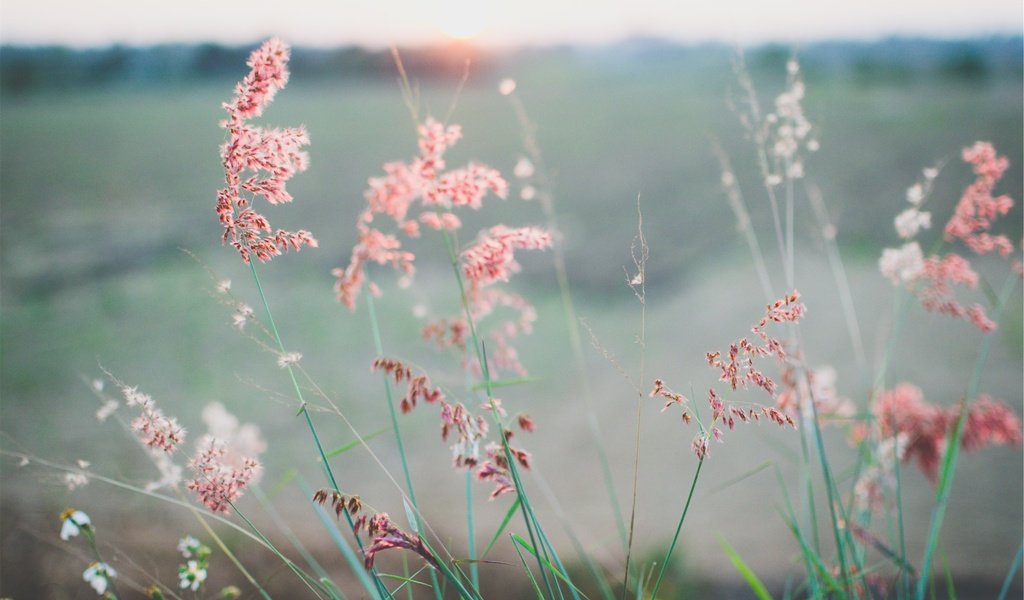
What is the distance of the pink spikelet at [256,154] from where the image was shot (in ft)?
2.07

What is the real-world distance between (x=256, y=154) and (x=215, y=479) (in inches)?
11.8

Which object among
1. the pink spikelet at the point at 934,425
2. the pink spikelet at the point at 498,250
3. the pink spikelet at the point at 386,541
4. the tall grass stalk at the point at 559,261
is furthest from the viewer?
the pink spikelet at the point at 934,425

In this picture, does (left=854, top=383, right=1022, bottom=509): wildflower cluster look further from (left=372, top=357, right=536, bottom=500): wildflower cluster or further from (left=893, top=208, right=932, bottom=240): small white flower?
(left=372, top=357, right=536, bottom=500): wildflower cluster

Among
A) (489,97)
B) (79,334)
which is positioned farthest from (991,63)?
(79,334)

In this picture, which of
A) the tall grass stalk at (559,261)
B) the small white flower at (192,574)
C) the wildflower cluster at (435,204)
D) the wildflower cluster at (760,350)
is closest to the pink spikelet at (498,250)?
the wildflower cluster at (435,204)

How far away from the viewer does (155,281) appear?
2801 mm

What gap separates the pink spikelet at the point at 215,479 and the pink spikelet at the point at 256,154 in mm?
185

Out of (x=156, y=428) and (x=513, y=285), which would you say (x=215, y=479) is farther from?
(x=513, y=285)

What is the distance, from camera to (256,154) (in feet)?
2.12

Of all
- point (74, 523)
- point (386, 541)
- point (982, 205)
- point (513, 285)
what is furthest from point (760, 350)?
point (513, 285)

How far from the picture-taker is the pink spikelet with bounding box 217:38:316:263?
0.63 m

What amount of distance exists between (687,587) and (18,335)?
2393 mm

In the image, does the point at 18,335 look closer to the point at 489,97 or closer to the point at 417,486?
the point at 417,486

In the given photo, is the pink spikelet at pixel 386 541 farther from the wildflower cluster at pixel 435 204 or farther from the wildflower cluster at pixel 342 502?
the wildflower cluster at pixel 435 204
